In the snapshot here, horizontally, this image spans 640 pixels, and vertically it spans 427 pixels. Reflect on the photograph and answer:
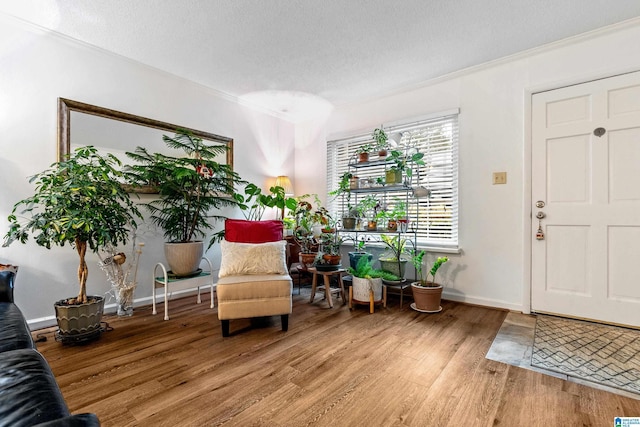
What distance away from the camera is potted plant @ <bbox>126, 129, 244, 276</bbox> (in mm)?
2803

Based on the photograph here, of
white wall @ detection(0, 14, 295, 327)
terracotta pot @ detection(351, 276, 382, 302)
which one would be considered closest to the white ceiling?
white wall @ detection(0, 14, 295, 327)

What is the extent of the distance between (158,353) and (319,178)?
292 cm

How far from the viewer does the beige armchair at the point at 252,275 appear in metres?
2.22

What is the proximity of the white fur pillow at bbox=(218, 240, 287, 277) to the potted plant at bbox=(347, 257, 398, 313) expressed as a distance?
0.78m

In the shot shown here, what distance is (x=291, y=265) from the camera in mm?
3799

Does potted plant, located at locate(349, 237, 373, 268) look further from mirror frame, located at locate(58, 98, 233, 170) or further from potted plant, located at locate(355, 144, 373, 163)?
mirror frame, located at locate(58, 98, 233, 170)

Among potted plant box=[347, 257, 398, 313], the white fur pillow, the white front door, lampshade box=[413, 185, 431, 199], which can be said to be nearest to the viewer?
the white front door

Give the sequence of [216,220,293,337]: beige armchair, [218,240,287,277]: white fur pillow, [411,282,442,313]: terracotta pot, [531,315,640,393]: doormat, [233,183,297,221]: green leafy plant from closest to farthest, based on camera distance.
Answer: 1. [531,315,640,393]: doormat
2. [216,220,293,337]: beige armchair
3. [218,240,287,277]: white fur pillow
4. [411,282,442,313]: terracotta pot
5. [233,183,297,221]: green leafy plant

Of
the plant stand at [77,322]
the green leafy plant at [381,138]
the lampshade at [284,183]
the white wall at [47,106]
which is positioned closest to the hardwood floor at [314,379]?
the plant stand at [77,322]

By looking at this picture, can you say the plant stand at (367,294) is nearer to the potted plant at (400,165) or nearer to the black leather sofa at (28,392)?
the potted plant at (400,165)

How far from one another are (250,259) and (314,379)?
1146 mm

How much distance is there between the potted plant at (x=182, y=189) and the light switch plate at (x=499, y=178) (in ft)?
9.16

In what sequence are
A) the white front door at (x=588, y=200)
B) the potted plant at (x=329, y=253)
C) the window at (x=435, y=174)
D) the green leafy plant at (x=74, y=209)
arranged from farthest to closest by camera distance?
1. the window at (x=435, y=174)
2. the potted plant at (x=329, y=253)
3. the white front door at (x=588, y=200)
4. the green leafy plant at (x=74, y=209)

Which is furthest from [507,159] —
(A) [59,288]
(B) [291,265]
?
(A) [59,288]
